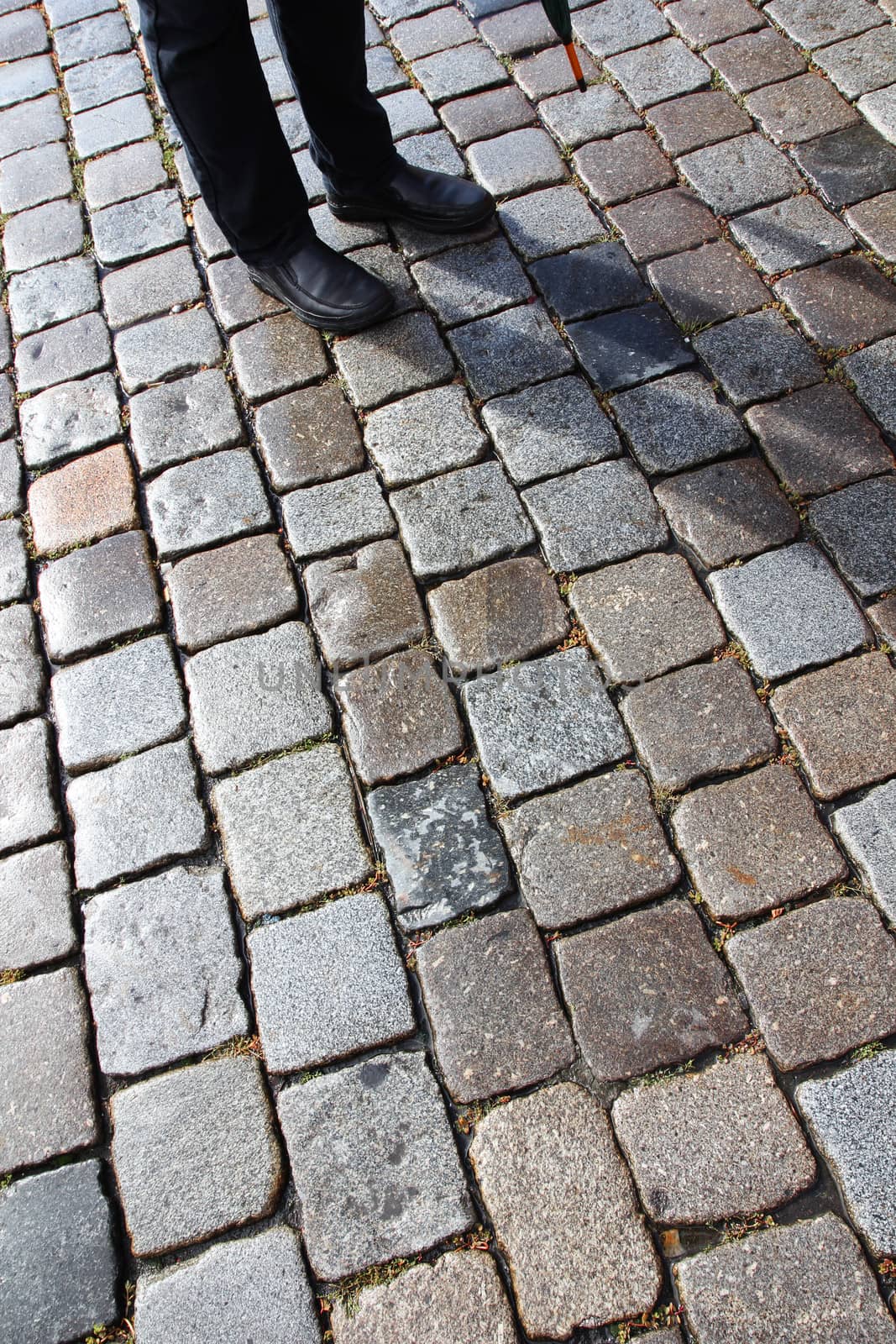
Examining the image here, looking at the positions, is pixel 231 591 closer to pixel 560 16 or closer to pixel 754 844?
pixel 754 844

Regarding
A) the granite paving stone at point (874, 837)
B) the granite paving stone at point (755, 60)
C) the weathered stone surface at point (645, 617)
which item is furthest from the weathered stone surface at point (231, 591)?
the granite paving stone at point (755, 60)

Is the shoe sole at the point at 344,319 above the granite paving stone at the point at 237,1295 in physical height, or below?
above

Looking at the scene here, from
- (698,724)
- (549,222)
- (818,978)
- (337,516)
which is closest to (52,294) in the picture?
(337,516)

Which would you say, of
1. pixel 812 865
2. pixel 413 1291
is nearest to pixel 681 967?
pixel 812 865

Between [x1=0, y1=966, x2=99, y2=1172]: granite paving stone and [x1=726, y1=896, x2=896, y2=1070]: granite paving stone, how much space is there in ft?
3.87

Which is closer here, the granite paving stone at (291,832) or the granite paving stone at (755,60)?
the granite paving stone at (291,832)

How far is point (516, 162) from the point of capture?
320 cm

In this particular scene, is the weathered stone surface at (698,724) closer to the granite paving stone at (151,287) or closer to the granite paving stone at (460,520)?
the granite paving stone at (460,520)

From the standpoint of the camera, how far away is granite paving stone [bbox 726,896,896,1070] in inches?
68.0

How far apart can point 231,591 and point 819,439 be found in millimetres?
1419

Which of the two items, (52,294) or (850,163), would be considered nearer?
(850,163)

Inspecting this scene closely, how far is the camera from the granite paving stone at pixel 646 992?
69.2 inches

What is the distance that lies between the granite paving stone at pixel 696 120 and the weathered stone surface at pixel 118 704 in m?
2.20

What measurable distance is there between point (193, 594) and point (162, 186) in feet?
5.82
